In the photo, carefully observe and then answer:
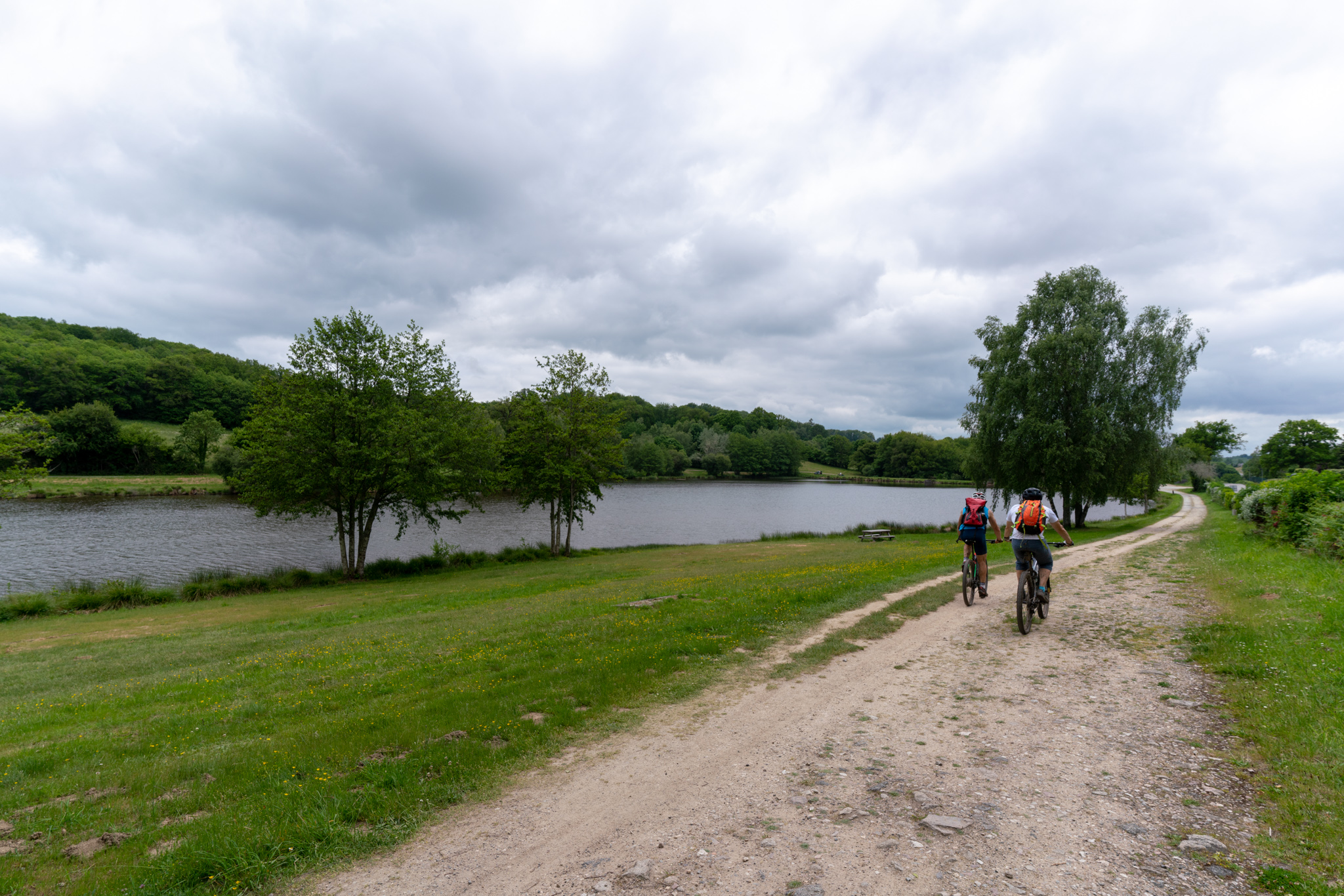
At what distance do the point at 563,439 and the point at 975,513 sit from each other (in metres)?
24.9

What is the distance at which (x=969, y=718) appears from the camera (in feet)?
21.8

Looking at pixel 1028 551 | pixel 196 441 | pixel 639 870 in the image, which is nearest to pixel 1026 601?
pixel 1028 551

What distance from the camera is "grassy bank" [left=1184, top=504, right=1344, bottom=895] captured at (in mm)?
4113

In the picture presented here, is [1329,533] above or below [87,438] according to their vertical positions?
below

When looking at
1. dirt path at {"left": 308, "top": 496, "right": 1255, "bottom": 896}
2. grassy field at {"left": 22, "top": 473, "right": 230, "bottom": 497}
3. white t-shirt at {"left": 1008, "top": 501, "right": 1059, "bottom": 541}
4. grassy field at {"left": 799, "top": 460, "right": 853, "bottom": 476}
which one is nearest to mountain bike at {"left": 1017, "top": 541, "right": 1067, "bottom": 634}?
white t-shirt at {"left": 1008, "top": 501, "right": 1059, "bottom": 541}

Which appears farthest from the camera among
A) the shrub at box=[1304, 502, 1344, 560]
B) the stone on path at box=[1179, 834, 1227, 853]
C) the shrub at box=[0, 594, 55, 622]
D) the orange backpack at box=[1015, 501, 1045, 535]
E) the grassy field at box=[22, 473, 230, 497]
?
the grassy field at box=[22, 473, 230, 497]

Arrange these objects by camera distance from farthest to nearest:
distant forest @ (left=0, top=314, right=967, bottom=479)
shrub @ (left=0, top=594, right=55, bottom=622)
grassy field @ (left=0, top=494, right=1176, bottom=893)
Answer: distant forest @ (left=0, top=314, right=967, bottom=479) → shrub @ (left=0, top=594, right=55, bottom=622) → grassy field @ (left=0, top=494, right=1176, bottom=893)

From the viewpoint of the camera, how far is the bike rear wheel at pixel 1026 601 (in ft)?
34.1

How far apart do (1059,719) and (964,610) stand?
6316 mm

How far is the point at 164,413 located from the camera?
376 feet

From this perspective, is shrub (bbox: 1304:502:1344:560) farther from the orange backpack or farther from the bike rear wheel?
the orange backpack

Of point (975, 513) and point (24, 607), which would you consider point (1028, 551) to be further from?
point (24, 607)

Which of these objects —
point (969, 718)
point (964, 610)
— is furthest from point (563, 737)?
point (964, 610)

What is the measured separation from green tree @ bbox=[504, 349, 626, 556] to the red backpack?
933 inches
